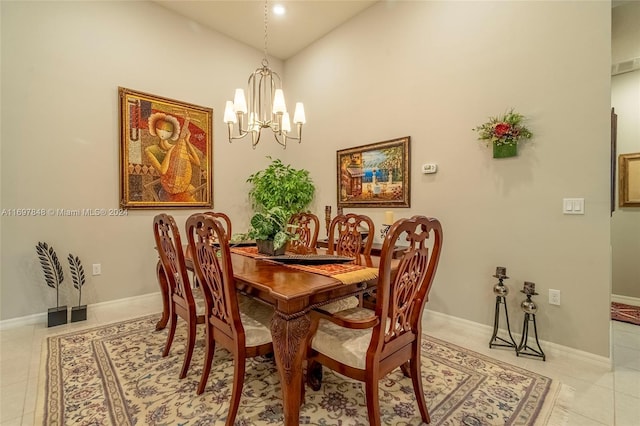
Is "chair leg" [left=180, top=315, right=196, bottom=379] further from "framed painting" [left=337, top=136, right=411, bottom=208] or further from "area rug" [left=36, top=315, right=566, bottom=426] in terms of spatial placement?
"framed painting" [left=337, top=136, right=411, bottom=208]

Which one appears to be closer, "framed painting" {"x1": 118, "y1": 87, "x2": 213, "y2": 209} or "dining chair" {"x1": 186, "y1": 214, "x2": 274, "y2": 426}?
"dining chair" {"x1": 186, "y1": 214, "x2": 274, "y2": 426}

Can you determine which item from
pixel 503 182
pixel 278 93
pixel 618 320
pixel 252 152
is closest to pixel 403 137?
pixel 503 182

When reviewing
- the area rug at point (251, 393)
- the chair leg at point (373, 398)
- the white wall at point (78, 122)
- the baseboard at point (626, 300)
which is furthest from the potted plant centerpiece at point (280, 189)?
the baseboard at point (626, 300)

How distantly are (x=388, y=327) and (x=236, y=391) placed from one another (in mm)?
822

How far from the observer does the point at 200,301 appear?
2129mm

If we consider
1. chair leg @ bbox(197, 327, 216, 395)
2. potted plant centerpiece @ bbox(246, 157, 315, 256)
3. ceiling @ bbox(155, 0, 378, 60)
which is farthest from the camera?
potted plant centerpiece @ bbox(246, 157, 315, 256)

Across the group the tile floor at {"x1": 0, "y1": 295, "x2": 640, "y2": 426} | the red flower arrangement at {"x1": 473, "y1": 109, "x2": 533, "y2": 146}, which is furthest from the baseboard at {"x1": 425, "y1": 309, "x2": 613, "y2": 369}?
the red flower arrangement at {"x1": 473, "y1": 109, "x2": 533, "y2": 146}

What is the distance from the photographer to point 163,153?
141 inches

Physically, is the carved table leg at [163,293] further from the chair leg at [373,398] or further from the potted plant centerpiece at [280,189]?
the chair leg at [373,398]

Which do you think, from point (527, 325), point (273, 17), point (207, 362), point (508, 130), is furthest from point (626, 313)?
point (273, 17)

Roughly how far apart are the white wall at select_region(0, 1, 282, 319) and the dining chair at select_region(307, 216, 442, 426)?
285cm

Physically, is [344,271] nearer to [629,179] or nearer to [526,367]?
[526,367]

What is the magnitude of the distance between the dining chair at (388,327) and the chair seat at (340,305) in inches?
13.4

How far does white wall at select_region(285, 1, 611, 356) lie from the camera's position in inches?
84.2
